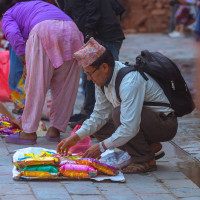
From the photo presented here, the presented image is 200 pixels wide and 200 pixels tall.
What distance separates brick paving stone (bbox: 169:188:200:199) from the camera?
3789 mm

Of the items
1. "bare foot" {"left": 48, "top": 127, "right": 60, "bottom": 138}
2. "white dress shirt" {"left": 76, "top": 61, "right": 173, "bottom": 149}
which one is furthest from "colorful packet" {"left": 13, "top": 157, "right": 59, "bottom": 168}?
"bare foot" {"left": 48, "top": 127, "right": 60, "bottom": 138}

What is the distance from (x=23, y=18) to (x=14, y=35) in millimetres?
250

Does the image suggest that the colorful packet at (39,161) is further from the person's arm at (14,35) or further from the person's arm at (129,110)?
the person's arm at (14,35)

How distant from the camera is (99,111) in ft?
14.4

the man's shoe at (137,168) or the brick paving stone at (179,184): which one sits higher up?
the brick paving stone at (179,184)

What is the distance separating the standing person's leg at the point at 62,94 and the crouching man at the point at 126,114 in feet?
2.76

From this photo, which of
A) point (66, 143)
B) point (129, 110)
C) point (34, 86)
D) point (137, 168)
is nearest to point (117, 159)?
point (137, 168)

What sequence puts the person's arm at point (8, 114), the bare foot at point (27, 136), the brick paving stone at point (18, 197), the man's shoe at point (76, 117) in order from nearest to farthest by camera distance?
the brick paving stone at point (18, 197) → the bare foot at point (27, 136) → the person's arm at point (8, 114) → the man's shoe at point (76, 117)

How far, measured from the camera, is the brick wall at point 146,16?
1728 centimetres

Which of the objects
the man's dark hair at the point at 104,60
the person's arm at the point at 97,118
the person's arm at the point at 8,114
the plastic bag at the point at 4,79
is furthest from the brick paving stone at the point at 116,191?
the plastic bag at the point at 4,79

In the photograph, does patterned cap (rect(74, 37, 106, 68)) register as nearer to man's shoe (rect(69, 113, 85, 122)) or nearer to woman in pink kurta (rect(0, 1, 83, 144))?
woman in pink kurta (rect(0, 1, 83, 144))

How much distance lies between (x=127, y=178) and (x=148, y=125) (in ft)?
1.42

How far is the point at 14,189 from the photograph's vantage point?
3781 mm

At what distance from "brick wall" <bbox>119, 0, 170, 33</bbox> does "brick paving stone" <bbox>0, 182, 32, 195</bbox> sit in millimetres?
13487
